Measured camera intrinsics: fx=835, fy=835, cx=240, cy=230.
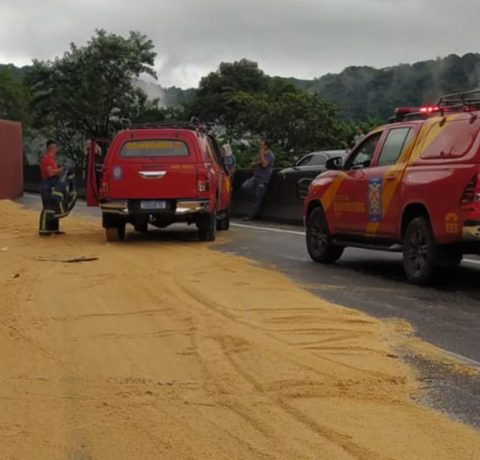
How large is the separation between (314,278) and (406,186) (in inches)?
62.8

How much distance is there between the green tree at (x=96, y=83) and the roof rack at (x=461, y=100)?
36298mm

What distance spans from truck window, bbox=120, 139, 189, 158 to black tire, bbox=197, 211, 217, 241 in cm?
116

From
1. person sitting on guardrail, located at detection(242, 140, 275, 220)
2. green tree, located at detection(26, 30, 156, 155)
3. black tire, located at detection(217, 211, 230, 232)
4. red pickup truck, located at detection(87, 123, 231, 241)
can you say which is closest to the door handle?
red pickup truck, located at detection(87, 123, 231, 241)

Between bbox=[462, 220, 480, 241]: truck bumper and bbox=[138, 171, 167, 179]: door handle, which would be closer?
bbox=[462, 220, 480, 241]: truck bumper

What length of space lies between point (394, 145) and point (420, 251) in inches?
59.3

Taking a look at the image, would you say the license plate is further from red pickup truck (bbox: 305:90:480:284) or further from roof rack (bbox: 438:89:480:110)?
roof rack (bbox: 438:89:480:110)

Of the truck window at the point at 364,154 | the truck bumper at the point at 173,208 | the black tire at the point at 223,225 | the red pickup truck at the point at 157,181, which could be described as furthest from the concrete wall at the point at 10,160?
the truck window at the point at 364,154

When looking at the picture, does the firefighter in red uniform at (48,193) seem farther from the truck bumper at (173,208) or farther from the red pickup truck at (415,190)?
the red pickup truck at (415,190)

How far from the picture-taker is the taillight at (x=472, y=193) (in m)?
8.41

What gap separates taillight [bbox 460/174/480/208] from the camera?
27.6 feet

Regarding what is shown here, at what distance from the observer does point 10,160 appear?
3575cm

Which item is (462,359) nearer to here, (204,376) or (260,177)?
(204,376)

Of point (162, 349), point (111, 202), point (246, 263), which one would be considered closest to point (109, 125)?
point (111, 202)

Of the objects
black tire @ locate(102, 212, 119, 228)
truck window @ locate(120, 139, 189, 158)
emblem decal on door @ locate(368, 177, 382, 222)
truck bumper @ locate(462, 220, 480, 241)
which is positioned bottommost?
black tire @ locate(102, 212, 119, 228)
